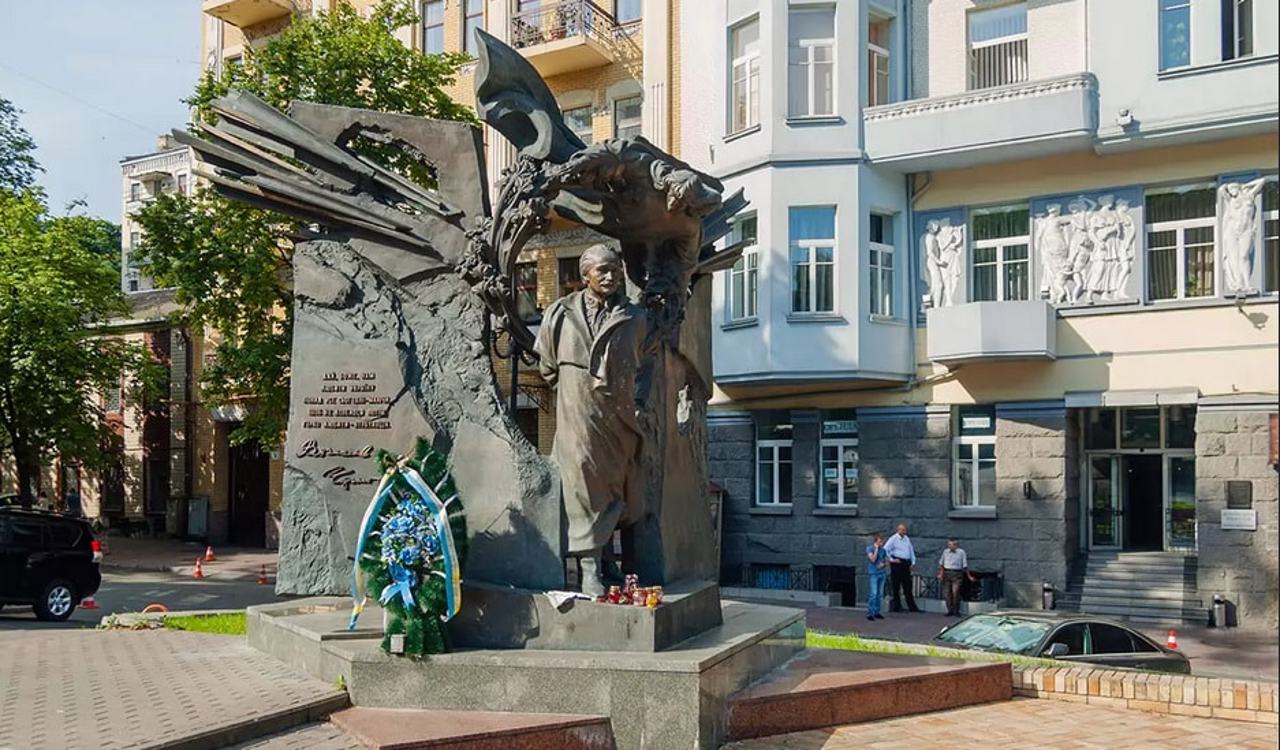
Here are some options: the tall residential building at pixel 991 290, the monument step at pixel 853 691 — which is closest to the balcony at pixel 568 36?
the tall residential building at pixel 991 290

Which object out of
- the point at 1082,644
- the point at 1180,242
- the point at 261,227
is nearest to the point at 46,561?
the point at 261,227

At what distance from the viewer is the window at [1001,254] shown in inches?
835

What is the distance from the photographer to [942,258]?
21984 mm

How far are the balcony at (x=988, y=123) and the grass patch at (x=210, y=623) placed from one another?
1410cm

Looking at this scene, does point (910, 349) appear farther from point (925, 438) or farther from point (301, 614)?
point (301, 614)

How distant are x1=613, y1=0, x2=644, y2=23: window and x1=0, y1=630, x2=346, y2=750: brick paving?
67.2 ft

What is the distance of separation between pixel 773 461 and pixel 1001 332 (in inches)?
218

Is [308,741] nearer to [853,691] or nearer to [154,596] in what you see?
[853,691]

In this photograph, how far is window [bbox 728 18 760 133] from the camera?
75.8ft

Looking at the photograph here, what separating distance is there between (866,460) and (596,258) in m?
14.7

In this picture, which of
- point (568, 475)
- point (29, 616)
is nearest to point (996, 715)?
point (568, 475)

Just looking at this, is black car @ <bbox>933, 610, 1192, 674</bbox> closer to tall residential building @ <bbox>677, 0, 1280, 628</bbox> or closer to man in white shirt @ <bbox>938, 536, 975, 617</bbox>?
tall residential building @ <bbox>677, 0, 1280, 628</bbox>

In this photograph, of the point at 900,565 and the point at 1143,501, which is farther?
the point at 1143,501

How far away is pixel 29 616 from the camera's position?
18.0 meters
